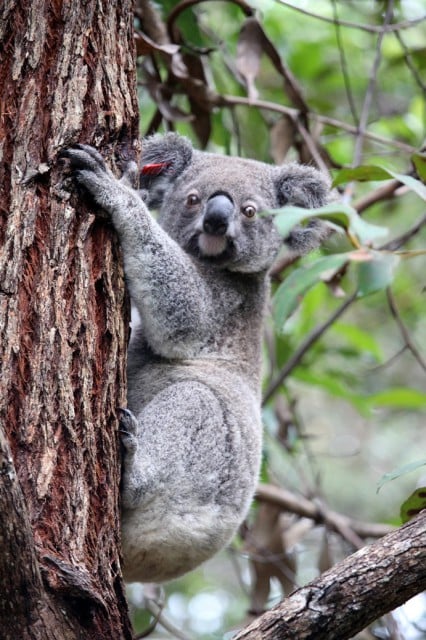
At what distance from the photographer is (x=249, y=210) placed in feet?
11.9

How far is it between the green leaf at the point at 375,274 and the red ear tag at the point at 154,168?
6.54 ft

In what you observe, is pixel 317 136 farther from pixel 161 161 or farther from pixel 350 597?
pixel 350 597

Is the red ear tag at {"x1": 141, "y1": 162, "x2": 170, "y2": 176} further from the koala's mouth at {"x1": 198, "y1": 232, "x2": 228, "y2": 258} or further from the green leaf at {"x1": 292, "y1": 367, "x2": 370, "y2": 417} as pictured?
the green leaf at {"x1": 292, "y1": 367, "x2": 370, "y2": 417}

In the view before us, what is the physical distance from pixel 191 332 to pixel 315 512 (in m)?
2.00

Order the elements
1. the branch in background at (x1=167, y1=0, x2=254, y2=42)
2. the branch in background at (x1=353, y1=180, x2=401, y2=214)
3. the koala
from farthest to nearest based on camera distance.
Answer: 1. the branch in background at (x1=353, y1=180, x2=401, y2=214)
2. the branch in background at (x1=167, y1=0, x2=254, y2=42)
3. the koala

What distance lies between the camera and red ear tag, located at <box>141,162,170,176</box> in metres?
3.66

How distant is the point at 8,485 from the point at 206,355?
1.75 m

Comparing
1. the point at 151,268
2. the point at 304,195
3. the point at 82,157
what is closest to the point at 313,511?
the point at 304,195

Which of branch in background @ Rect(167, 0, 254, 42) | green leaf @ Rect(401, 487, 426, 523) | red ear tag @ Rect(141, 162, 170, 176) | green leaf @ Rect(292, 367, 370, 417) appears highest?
branch in background @ Rect(167, 0, 254, 42)

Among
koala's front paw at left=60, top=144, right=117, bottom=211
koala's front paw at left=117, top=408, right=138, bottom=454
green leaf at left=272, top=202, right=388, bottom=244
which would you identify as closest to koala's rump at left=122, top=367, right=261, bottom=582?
koala's front paw at left=117, top=408, right=138, bottom=454

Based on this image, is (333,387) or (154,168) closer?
(154,168)

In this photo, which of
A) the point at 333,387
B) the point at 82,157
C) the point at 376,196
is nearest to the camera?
the point at 82,157

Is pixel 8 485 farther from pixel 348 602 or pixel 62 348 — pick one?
pixel 348 602

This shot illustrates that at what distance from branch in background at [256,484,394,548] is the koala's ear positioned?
1.66m
